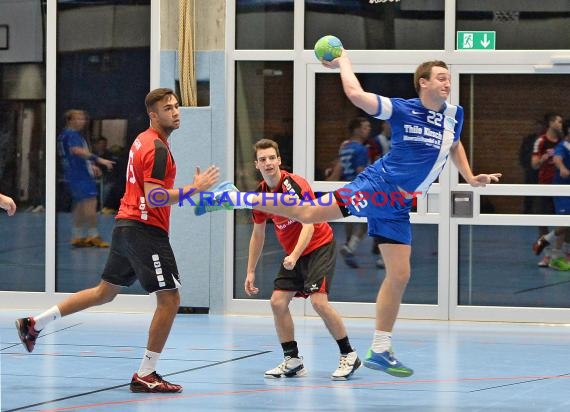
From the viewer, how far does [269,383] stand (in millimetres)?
9172

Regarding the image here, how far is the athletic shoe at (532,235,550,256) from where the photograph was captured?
496 inches

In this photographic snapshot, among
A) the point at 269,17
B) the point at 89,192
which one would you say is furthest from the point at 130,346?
the point at 269,17

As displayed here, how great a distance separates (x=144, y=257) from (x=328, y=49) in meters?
1.96

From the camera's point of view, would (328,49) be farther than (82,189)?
No

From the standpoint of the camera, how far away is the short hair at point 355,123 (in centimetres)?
1299

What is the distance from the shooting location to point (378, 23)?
42.2 ft

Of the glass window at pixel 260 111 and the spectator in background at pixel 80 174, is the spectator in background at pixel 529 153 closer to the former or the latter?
the glass window at pixel 260 111

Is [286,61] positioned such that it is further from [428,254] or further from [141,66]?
[428,254]

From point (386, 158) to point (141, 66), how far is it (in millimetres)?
5322

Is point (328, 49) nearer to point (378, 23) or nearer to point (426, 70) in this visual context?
point (426, 70)

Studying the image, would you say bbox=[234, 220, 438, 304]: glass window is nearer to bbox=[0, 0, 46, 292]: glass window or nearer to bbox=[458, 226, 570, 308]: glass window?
bbox=[458, 226, 570, 308]: glass window

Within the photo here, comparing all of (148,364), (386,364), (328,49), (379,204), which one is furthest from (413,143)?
(148,364)

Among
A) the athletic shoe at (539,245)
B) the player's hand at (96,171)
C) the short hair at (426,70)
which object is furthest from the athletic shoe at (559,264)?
the player's hand at (96,171)

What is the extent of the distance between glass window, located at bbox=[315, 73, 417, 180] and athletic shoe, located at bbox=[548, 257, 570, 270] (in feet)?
6.80
